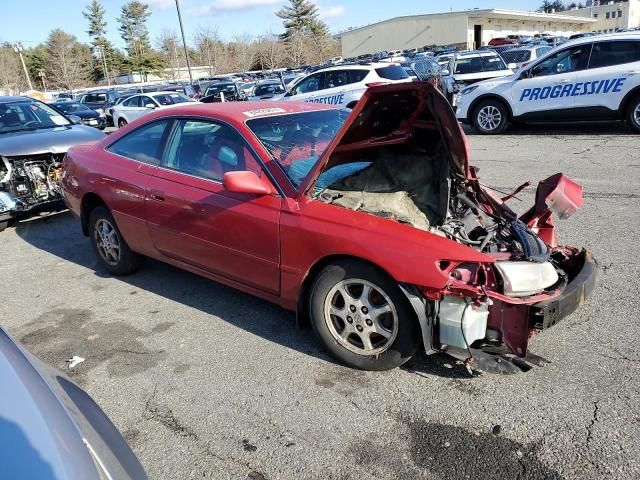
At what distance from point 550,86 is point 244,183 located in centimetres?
929

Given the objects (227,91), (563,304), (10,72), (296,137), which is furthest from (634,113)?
(10,72)

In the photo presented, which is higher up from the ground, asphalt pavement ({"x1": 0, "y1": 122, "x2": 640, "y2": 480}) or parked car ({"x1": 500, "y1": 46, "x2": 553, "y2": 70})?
parked car ({"x1": 500, "y1": 46, "x2": 553, "y2": 70})

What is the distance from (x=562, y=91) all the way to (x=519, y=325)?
912 centimetres

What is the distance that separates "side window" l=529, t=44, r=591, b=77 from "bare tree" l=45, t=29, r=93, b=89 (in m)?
61.1

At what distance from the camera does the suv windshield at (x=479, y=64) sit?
17141mm

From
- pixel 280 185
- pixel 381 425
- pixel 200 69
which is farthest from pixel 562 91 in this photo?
pixel 200 69

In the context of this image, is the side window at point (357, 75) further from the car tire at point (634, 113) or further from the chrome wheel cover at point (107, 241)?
the chrome wheel cover at point (107, 241)

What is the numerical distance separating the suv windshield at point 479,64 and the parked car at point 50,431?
1748cm

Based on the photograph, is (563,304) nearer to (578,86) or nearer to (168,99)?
(578,86)

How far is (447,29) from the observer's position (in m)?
66.1

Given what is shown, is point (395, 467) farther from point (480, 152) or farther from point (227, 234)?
point (480, 152)

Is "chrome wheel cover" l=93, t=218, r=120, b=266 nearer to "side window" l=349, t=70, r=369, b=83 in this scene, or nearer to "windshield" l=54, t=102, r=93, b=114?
"side window" l=349, t=70, r=369, b=83

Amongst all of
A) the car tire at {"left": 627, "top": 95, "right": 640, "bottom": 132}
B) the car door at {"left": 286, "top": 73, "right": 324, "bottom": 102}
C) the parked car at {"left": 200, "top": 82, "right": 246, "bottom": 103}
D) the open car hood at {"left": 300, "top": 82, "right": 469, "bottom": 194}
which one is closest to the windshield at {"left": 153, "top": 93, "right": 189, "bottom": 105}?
the parked car at {"left": 200, "top": 82, "right": 246, "bottom": 103}

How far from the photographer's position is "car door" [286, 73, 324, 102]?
1457 centimetres
